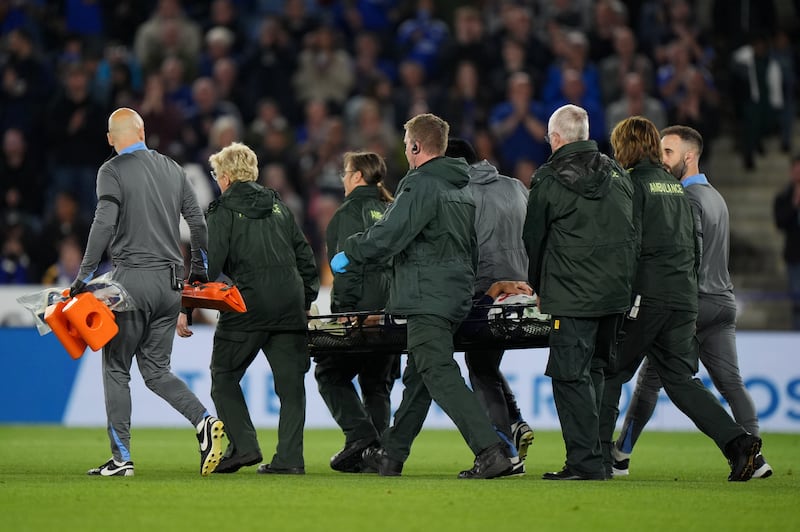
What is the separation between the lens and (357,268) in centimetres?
1025

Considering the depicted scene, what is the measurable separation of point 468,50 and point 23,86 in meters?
6.28

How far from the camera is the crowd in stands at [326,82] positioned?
1930 centimetres

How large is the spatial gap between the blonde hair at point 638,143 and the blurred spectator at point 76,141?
35.5 feet

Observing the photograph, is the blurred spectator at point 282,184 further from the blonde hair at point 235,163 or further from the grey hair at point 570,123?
the grey hair at point 570,123

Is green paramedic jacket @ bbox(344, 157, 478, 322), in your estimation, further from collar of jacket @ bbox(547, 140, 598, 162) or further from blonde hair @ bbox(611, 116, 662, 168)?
blonde hair @ bbox(611, 116, 662, 168)

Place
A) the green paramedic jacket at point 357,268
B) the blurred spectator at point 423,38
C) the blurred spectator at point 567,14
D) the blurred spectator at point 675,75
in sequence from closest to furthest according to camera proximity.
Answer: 1. the green paramedic jacket at point 357,268
2. the blurred spectator at point 675,75
3. the blurred spectator at point 423,38
4. the blurred spectator at point 567,14

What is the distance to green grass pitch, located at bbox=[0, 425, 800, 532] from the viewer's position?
6887 millimetres

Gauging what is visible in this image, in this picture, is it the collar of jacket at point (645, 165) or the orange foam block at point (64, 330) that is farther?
the collar of jacket at point (645, 165)

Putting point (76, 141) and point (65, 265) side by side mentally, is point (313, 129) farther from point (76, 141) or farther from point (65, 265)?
point (65, 265)

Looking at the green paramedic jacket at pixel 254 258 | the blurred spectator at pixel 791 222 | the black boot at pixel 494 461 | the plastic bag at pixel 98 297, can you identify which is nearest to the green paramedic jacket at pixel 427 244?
the black boot at pixel 494 461

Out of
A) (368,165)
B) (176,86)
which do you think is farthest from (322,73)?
(368,165)

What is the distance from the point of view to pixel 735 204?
2088 centimetres

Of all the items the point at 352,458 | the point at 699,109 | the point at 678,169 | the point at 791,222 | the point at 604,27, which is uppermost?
the point at 604,27

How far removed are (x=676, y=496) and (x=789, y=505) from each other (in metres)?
0.67
